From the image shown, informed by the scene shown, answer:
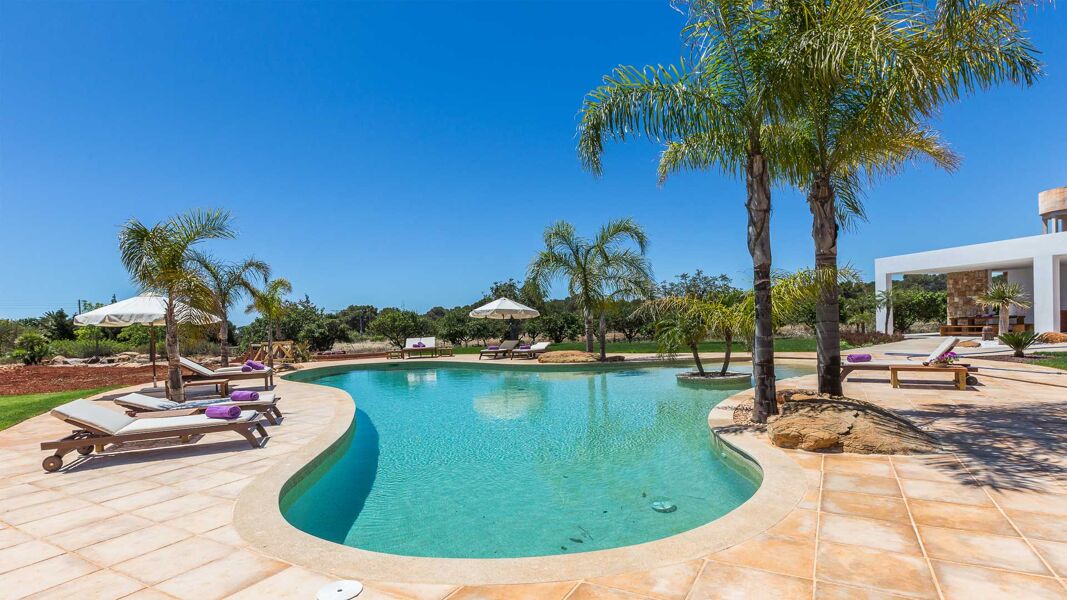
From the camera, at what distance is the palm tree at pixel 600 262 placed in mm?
16938

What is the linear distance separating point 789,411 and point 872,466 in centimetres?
148

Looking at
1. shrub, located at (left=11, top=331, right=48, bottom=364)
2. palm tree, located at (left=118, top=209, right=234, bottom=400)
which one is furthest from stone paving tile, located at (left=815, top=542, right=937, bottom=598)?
shrub, located at (left=11, top=331, right=48, bottom=364)

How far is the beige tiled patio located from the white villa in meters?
22.5

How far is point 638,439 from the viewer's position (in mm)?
7016

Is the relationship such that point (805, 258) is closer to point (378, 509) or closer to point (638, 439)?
point (638, 439)

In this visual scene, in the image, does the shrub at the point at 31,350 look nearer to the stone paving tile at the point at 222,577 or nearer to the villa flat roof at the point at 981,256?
the stone paving tile at the point at 222,577

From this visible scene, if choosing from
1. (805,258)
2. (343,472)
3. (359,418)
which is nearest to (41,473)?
(343,472)

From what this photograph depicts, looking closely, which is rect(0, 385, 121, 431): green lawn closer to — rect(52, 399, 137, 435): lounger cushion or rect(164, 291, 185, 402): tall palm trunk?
rect(164, 291, 185, 402): tall palm trunk

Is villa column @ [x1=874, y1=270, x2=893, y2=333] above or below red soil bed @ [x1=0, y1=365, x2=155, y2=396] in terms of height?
above

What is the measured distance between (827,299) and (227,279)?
17.1 meters

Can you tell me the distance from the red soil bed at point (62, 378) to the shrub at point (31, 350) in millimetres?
1430

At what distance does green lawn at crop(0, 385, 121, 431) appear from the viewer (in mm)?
7977

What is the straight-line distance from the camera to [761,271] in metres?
6.50

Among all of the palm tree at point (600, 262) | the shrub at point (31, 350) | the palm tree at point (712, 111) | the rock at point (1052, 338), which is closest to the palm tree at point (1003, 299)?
the rock at point (1052, 338)
